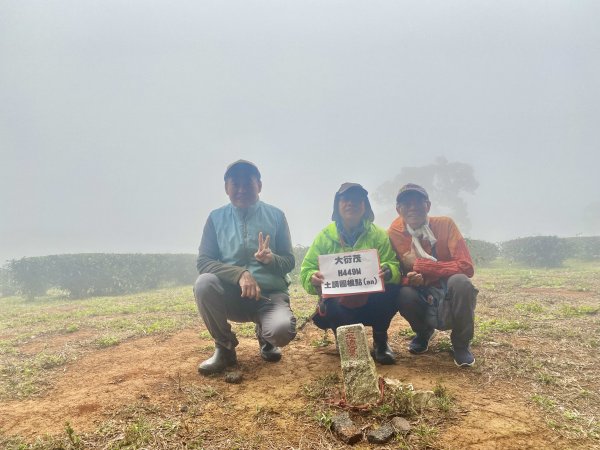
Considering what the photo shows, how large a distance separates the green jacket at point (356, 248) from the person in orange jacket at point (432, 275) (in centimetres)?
14

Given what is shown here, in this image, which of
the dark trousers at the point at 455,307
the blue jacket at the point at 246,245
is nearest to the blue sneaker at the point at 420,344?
the dark trousers at the point at 455,307

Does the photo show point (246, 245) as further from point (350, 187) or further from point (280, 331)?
point (350, 187)

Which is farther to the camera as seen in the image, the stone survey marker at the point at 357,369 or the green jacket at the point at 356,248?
the green jacket at the point at 356,248

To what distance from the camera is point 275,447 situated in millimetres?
2207

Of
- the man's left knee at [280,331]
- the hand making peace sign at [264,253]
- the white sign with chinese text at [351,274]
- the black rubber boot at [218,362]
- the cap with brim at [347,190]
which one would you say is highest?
the cap with brim at [347,190]

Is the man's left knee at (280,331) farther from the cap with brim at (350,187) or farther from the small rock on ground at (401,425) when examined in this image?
the cap with brim at (350,187)

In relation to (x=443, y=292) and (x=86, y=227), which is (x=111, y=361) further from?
(x=86, y=227)

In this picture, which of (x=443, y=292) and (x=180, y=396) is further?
(x=443, y=292)

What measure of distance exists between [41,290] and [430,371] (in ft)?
53.4

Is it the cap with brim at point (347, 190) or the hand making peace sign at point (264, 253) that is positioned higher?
the cap with brim at point (347, 190)

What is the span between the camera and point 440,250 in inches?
148

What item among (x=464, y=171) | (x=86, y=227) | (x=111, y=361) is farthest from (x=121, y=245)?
(x=111, y=361)

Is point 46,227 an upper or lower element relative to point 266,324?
upper

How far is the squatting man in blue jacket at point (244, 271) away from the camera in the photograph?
3457mm
